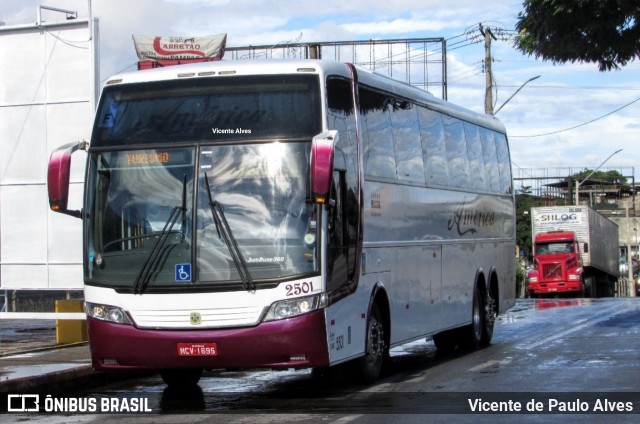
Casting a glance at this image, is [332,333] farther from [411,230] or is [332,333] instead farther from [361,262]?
[411,230]

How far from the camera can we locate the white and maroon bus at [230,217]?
1034 cm

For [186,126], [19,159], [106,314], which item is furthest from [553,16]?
[19,159]

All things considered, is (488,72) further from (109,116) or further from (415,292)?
(109,116)

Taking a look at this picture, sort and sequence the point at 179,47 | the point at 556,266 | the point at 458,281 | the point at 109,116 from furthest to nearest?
1. the point at 556,266
2. the point at 179,47
3. the point at 458,281
4. the point at 109,116

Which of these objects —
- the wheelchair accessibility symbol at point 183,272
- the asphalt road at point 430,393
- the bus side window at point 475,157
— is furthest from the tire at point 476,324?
the wheelchair accessibility symbol at point 183,272

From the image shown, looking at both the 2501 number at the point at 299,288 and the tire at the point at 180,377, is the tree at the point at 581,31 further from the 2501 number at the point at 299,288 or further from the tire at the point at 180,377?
the tire at the point at 180,377

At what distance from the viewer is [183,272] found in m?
10.5

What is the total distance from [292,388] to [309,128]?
3.30 metres

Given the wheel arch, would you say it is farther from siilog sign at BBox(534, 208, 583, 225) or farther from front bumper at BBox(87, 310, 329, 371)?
siilog sign at BBox(534, 208, 583, 225)

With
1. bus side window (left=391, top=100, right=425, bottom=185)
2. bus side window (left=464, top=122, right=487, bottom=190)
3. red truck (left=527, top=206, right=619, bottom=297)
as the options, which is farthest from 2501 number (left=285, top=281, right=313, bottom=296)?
red truck (left=527, top=206, right=619, bottom=297)

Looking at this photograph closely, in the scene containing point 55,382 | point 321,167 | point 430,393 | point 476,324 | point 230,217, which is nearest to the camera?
point 321,167

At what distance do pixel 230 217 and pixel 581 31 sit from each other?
578cm

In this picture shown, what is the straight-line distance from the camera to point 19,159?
1911cm

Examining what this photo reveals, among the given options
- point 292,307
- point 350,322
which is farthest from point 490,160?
point 292,307
